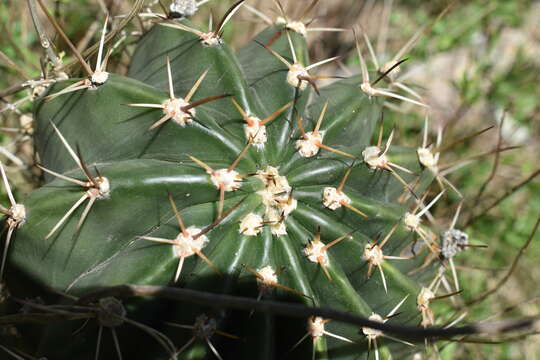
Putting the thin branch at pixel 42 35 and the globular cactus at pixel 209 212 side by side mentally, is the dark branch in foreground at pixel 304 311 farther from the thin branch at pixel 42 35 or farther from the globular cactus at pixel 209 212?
the thin branch at pixel 42 35

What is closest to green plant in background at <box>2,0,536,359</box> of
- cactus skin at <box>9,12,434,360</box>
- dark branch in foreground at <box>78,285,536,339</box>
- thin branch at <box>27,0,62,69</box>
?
cactus skin at <box>9,12,434,360</box>

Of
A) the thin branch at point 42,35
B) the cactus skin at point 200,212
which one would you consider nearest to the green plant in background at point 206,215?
the cactus skin at point 200,212

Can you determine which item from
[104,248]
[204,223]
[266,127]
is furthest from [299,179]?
[104,248]

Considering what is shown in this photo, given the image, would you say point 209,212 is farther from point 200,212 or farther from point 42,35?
point 42,35

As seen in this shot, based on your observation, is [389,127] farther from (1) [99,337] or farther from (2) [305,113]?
(1) [99,337]

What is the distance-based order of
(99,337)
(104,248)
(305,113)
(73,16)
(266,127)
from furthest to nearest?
(73,16), (305,113), (266,127), (104,248), (99,337)

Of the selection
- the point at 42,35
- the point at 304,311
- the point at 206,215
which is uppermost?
the point at 42,35

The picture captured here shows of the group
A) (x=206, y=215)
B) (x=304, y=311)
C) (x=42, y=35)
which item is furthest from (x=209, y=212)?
(x=42, y=35)
